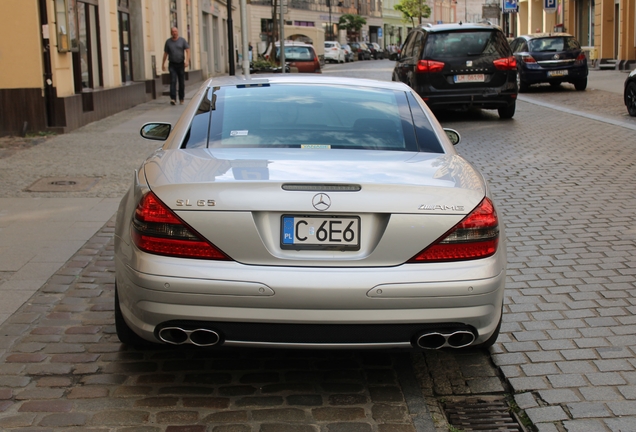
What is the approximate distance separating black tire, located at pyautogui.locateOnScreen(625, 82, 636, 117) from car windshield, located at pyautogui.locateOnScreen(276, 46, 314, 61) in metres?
16.5

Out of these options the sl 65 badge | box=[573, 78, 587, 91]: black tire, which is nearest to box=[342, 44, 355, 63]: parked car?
box=[573, 78, 587, 91]: black tire

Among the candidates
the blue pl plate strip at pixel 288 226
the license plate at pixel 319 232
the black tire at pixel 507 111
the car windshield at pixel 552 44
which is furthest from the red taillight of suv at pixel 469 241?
the car windshield at pixel 552 44

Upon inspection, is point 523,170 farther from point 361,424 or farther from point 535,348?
point 361,424

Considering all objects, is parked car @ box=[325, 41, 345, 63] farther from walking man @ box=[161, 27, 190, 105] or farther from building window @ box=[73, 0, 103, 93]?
building window @ box=[73, 0, 103, 93]

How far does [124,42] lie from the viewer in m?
21.7

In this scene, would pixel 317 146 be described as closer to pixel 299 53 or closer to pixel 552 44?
pixel 552 44

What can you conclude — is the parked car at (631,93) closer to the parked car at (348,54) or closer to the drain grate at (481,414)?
the drain grate at (481,414)

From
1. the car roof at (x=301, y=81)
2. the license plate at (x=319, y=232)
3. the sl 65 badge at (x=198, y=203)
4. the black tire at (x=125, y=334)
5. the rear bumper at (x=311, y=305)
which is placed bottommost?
the black tire at (x=125, y=334)

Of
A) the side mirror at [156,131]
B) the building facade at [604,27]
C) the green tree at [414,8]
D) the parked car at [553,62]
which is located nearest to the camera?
the side mirror at [156,131]

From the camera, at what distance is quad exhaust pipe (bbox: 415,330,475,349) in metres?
3.66

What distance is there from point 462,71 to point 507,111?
1.37 m

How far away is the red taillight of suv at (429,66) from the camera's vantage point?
1592cm

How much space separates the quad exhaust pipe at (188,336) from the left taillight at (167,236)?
0.32 m

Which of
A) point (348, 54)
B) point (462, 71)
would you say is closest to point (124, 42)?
point (462, 71)
